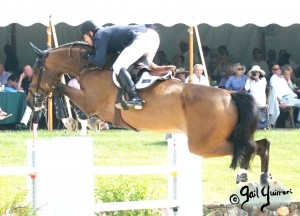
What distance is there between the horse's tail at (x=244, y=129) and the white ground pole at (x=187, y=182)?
4.84 ft

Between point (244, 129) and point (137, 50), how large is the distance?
1.39m

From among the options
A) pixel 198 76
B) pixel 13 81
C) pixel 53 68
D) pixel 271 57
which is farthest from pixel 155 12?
pixel 53 68

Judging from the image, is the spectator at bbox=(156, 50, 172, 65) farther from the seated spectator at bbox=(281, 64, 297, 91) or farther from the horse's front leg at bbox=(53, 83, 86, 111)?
the horse's front leg at bbox=(53, 83, 86, 111)

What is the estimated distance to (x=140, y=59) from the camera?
977cm

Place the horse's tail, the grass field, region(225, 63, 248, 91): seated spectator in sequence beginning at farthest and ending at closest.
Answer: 1. region(225, 63, 248, 91): seated spectator
2. the grass field
3. the horse's tail

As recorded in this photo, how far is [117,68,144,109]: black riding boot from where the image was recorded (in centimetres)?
927

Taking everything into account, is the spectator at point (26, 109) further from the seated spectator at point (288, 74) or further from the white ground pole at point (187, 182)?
the white ground pole at point (187, 182)

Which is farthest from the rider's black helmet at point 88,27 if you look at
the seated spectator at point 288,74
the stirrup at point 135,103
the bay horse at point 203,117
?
the seated spectator at point 288,74

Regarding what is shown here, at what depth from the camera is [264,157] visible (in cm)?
920

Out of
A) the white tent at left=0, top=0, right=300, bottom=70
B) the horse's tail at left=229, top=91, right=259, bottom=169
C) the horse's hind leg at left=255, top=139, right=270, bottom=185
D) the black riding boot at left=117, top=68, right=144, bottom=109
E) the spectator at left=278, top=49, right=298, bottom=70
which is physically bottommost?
the horse's hind leg at left=255, top=139, right=270, bottom=185

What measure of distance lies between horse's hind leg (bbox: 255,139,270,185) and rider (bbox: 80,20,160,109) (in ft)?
4.13

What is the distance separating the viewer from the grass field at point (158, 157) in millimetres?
10508

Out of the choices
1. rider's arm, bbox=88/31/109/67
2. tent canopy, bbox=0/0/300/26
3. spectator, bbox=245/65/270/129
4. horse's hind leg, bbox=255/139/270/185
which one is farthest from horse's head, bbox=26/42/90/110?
spectator, bbox=245/65/270/129

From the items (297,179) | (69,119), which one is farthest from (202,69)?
(69,119)
